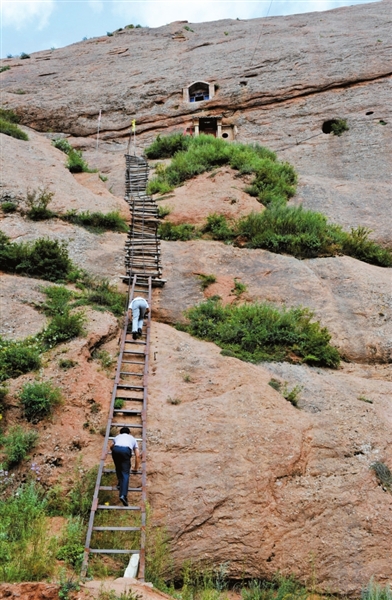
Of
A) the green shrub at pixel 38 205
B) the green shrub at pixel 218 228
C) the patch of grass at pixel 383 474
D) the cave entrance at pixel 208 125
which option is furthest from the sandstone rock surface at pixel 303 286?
the cave entrance at pixel 208 125

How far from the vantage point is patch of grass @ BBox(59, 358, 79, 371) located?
10.5m

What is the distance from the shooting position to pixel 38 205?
16422 millimetres

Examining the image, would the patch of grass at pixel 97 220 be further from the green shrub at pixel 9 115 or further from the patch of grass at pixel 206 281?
the green shrub at pixel 9 115

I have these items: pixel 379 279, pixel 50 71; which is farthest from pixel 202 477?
pixel 50 71

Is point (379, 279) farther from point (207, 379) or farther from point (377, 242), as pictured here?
point (207, 379)

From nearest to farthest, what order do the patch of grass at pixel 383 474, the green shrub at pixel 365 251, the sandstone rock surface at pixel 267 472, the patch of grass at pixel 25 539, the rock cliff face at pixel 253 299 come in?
the patch of grass at pixel 25 539
the sandstone rock surface at pixel 267 472
the rock cliff face at pixel 253 299
the patch of grass at pixel 383 474
the green shrub at pixel 365 251

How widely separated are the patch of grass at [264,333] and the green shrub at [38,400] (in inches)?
141

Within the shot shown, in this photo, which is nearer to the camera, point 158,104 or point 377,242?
point 377,242

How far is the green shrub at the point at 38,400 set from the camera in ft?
31.0

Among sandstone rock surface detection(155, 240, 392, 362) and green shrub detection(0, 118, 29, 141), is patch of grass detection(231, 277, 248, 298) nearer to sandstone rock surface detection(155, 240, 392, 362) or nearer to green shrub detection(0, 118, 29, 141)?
sandstone rock surface detection(155, 240, 392, 362)

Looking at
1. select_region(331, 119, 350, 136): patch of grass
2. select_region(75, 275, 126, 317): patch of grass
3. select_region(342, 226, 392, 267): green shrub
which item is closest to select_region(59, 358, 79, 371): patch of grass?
select_region(75, 275, 126, 317): patch of grass

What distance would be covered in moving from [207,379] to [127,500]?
3.11 m

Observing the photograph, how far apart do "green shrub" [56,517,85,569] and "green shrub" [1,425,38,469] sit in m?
1.34

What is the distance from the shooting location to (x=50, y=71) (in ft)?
111
